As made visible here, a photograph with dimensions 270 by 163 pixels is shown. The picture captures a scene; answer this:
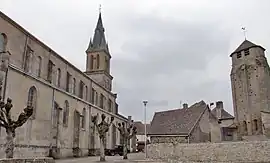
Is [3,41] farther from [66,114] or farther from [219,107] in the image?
[219,107]

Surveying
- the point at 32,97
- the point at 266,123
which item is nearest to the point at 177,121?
the point at 266,123

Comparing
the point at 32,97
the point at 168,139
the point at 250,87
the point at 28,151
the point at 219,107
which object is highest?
the point at 250,87

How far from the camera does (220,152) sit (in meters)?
21.4

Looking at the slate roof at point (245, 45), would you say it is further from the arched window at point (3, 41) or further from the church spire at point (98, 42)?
the arched window at point (3, 41)

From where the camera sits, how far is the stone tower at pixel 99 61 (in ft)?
188

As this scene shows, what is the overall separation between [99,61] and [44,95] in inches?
1139

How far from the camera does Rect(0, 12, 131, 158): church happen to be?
82.3 feet

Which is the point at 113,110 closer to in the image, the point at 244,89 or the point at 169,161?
the point at 244,89

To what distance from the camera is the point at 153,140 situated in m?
32.2

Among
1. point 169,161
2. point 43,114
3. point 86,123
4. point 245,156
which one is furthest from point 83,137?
point 245,156

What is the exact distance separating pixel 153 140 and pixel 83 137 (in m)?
11.9

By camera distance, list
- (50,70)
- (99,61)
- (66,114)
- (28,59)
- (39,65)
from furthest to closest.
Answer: (99,61) → (50,70) → (66,114) → (39,65) → (28,59)

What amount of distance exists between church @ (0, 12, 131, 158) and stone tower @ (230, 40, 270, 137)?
921 inches

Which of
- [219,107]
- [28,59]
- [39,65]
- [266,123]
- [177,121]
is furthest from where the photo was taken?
[219,107]
